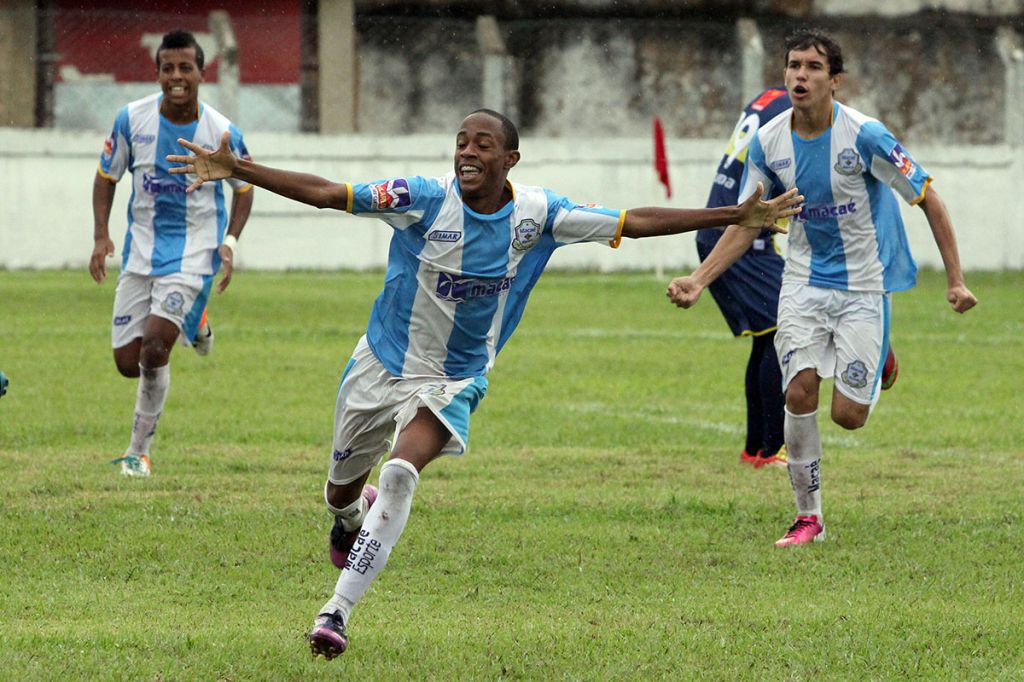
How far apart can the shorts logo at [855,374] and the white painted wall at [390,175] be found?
1834cm

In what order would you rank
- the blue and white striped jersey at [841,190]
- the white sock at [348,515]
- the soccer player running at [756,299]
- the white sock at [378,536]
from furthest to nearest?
the soccer player running at [756,299] → the blue and white striped jersey at [841,190] → the white sock at [348,515] → the white sock at [378,536]

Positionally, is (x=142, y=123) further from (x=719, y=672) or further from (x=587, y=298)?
(x=587, y=298)

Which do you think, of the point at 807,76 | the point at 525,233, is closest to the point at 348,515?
the point at 525,233

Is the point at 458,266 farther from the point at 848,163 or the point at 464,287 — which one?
the point at 848,163

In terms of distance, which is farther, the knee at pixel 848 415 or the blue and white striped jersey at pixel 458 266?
the knee at pixel 848 415

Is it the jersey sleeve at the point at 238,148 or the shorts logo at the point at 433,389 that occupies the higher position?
the jersey sleeve at the point at 238,148

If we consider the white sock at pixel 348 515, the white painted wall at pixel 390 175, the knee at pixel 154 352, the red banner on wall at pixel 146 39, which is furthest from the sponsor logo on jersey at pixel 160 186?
the red banner on wall at pixel 146 39

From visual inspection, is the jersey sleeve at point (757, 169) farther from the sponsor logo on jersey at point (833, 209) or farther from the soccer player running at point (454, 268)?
the soccer player running at point (454, 268)

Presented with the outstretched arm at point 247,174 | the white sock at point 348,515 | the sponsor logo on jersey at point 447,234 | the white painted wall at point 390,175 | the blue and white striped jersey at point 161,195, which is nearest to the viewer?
the outstretched arm at point 247,174

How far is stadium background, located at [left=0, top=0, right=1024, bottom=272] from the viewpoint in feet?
86.7

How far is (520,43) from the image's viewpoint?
3188cm


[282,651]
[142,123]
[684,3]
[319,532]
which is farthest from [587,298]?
[282,651]

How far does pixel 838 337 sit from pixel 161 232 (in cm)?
386

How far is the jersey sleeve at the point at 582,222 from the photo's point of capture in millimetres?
6473
